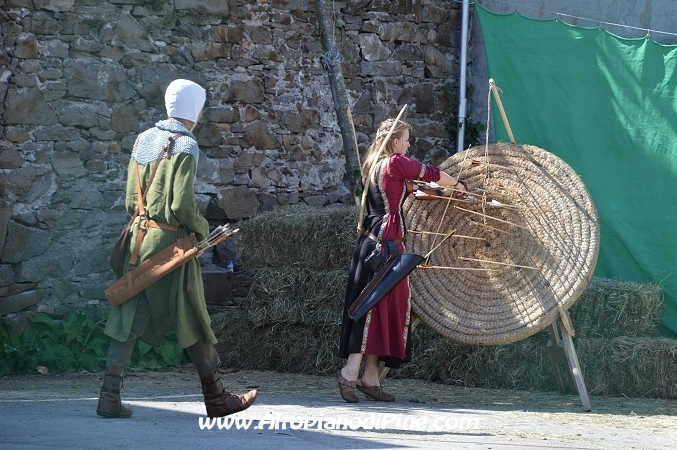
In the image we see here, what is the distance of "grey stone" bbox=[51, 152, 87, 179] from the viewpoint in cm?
671

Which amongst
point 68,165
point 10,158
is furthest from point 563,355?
point 10,158

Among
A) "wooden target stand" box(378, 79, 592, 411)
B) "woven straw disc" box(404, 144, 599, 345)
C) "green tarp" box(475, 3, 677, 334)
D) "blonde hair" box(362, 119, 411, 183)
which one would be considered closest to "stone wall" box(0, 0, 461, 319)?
"green tarp" box(475, 3, 677, 334)

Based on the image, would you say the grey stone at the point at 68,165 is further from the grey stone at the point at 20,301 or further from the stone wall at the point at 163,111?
the grey stone at the point at 20,301

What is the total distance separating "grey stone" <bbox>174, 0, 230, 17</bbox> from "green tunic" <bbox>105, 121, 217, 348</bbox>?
293cm

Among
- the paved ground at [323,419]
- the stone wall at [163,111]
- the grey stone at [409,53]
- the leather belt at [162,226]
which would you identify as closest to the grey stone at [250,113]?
the stone wall at [163,111]

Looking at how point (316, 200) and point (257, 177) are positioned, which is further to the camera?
point (316, 200)

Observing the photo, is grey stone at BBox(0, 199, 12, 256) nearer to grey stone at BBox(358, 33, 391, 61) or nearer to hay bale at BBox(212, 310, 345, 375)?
hay bale at BBox(212, 310, 345, 375)

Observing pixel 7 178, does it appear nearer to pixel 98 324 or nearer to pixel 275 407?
pixel 98 324

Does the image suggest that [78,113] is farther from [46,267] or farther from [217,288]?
[217,288]

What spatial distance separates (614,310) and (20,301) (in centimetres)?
376

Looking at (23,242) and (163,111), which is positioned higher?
(163,111)

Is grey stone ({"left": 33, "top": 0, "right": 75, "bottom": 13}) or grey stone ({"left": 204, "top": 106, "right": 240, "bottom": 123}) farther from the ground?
grey stone ({"left": 33, "top": 0, "right": 75, "bottom": 13})

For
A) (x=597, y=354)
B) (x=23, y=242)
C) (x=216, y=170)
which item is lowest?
(x=597, y=354)

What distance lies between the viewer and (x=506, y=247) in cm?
551
